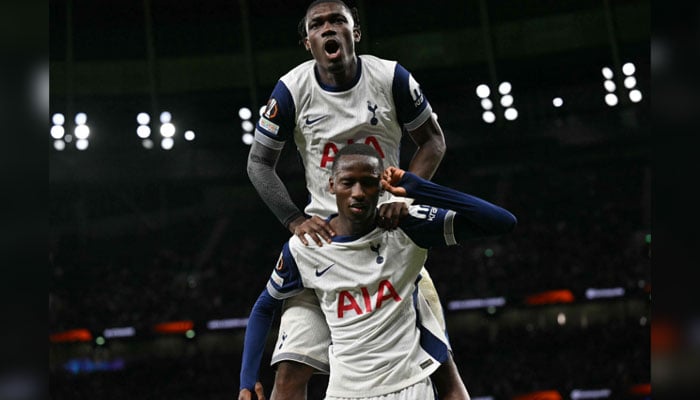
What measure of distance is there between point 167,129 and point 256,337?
24.9 ft

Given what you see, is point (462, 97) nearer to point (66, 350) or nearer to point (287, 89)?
point (66, 350)

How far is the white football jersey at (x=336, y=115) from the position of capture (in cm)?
412

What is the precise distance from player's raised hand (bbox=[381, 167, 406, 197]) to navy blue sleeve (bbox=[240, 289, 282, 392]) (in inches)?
32.8

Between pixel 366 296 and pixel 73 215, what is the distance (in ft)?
28.3

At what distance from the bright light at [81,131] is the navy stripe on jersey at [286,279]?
803 cm

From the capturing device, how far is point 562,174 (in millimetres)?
11844

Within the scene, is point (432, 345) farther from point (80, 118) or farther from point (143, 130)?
point (80, 118)

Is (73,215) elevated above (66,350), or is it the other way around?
(73,215)

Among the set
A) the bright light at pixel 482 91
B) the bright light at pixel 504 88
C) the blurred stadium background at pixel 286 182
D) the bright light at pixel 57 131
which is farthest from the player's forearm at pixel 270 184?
the bright light at pixel 57 131

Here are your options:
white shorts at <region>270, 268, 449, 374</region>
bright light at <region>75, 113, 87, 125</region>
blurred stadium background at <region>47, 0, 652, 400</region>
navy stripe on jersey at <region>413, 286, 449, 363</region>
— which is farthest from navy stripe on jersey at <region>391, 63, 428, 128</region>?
bright light at <region>75, 113, 87, 125</region>

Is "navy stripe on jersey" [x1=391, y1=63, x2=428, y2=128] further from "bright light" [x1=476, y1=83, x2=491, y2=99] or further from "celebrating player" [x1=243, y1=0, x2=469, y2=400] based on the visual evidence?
"bright light" [x1=476, y1=83, x2=491, y2=99]

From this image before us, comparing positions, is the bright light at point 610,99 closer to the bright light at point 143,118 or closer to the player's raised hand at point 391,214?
the bright light at point 143,118

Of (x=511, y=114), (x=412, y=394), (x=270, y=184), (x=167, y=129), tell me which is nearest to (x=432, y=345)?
(x=412, y=394)

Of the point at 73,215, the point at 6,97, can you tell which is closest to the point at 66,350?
the point at 73,215
